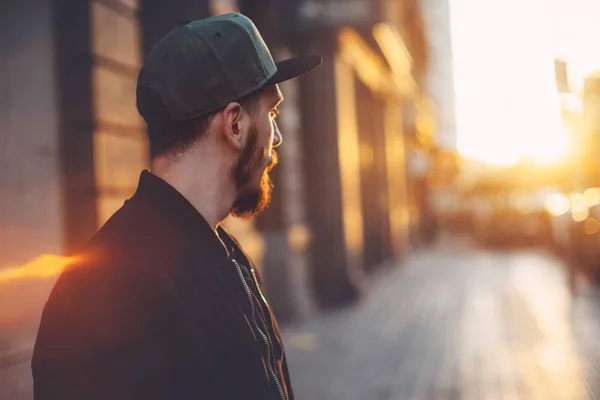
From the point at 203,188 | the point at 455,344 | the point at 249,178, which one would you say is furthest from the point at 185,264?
the point at 455,344

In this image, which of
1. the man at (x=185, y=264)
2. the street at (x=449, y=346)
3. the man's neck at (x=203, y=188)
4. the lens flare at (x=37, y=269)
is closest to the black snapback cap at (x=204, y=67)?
the man at (x=185, y=264)

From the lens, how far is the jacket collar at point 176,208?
1.52 m

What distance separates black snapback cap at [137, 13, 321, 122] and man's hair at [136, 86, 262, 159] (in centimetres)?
2

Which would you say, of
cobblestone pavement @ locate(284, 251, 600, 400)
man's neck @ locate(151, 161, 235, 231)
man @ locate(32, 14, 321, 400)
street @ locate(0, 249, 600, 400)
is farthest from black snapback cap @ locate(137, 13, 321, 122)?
cobblestone pavement @ locate(284, 251, 600, 400)

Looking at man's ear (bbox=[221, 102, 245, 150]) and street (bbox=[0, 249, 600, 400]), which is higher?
man's ear (bbox=[221, 102, 245, 150])

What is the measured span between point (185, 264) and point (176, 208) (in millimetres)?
158

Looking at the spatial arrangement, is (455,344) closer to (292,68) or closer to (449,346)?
(449,346)

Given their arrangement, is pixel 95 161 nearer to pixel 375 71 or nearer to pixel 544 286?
pixel 544 286

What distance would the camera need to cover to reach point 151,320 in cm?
134

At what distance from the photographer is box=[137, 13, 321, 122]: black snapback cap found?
1531 millimetres

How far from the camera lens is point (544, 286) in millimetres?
11305

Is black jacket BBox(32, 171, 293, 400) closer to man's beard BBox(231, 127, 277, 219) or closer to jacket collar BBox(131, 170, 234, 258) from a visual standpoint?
jacket collar BBox(131, 170, 234, 258)

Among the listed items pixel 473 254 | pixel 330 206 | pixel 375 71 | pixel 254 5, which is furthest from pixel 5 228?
pixel 473 254

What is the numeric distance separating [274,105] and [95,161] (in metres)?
2.94
